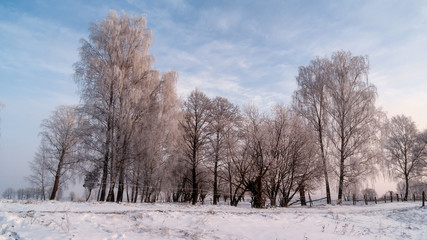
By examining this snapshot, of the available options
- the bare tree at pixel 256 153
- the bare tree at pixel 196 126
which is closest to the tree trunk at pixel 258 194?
the bare tree at pixel 256 153

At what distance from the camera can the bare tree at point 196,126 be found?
2270 centimetres

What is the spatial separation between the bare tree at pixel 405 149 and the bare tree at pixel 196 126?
2333 cm

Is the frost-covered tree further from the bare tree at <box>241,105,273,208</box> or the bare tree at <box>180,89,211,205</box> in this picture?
the bare tree at <box>241,105,273,208</box>

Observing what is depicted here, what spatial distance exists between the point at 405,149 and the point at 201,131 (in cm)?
2649

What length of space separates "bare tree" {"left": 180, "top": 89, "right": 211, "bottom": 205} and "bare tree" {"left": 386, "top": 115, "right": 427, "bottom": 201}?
76.5ft

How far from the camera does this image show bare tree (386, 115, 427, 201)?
97.2 feet

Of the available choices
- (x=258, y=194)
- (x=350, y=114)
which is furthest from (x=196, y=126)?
(x=350, y=114)

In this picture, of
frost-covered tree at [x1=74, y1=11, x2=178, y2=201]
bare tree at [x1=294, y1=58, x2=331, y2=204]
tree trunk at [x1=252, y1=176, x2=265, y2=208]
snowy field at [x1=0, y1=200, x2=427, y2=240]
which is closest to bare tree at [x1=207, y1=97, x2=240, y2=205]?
frost-covered tree at [x1=74, y1=11, x2=178, y2=201]

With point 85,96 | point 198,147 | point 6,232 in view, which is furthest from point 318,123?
point 6,232

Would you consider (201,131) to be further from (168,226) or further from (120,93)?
(168,226)

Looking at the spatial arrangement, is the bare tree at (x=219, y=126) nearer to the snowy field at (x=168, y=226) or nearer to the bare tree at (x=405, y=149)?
the snowy field at (x=168, y=226)

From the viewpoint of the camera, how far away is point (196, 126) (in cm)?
2295

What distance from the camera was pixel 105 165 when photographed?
1664 centimetres

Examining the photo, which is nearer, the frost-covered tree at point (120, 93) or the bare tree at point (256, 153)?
the bare tree at point (256, 153)
